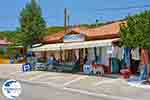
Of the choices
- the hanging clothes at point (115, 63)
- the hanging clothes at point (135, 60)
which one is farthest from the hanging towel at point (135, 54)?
the hanging clothes at point (115, 63)

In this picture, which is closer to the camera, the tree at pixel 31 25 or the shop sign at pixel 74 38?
the shop sign at pixel 74 38

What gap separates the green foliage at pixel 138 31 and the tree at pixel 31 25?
3370 cm

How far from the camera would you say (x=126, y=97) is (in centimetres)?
1734

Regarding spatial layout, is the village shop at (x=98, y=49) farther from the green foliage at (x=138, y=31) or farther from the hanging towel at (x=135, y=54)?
the green foliage at (x=138, y=31)

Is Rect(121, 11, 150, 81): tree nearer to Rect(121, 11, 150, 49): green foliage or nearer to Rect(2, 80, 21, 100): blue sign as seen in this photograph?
Rect(121, 11, 150, 49): green foliage

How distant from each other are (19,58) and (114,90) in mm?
45031

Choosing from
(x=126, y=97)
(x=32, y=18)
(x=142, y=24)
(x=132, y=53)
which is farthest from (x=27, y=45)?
(x=126, y=97)

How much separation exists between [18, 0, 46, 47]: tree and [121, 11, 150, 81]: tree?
33.7 meters

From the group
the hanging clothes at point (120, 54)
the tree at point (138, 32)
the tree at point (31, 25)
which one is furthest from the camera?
the tree at point (31, 25)

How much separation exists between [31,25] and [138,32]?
36.8m

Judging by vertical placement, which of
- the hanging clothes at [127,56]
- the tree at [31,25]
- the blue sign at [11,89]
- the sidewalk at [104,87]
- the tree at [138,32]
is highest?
the tree at [31,25]

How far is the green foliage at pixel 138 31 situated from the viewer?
73.0ft

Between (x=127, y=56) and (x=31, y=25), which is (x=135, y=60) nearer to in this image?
(x=127, y=56)

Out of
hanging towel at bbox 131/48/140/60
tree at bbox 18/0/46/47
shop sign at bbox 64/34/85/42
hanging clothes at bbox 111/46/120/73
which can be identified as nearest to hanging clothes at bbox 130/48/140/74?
hanging towel at bbox 131/48/140/60
